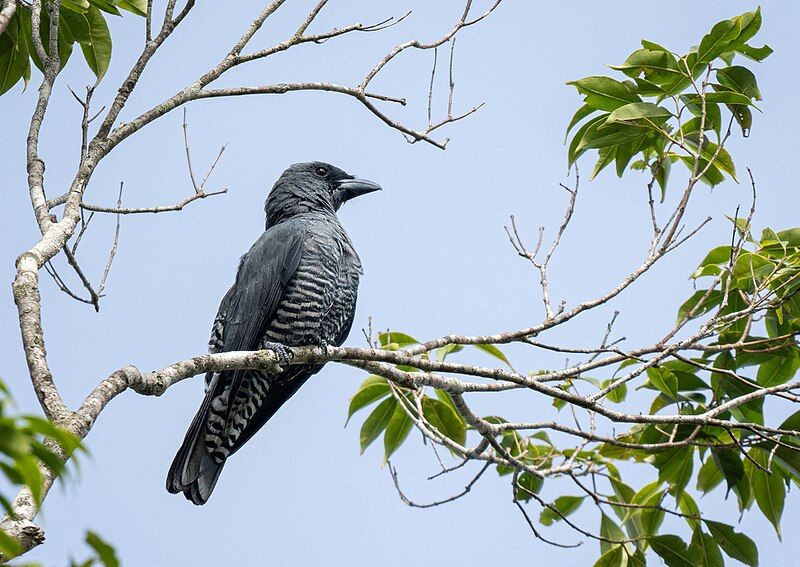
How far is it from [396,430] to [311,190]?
6.71 feet

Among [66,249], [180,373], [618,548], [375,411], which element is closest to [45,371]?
[180,373]

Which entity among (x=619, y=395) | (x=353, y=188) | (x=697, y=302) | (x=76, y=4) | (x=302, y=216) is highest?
(x=353, y=188)

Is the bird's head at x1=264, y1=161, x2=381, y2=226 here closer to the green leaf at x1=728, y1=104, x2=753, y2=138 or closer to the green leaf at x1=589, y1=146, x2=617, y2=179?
the green leaf at x1=589, y1=146, x2=617, y2=179

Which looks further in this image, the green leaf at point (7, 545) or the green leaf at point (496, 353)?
the green leaf at point (496, 353)

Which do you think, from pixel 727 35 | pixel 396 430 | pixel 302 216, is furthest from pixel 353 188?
pixel 727 35

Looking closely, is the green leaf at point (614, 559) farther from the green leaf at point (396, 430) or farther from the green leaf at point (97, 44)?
the green leaf at point (97, 44)

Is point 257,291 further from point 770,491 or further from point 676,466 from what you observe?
point 770,491

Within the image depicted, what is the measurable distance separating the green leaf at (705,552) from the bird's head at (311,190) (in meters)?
2.95

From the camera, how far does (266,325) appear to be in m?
4.99

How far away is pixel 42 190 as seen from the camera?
11.8ft

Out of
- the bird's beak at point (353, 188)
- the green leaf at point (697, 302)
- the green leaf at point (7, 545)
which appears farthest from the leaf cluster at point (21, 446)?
the bird's beak at point (353, 188)

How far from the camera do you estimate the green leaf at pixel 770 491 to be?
13.9 feet

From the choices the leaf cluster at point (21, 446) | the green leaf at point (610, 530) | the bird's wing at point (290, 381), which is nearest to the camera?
the leaf cluster at point (21, 446)

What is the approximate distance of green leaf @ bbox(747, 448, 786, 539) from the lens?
4.24 m
